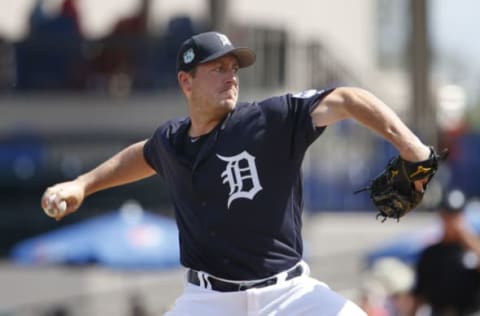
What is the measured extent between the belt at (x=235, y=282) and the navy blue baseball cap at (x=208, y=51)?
82 centimetres

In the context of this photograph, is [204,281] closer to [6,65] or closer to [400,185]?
[400,185]

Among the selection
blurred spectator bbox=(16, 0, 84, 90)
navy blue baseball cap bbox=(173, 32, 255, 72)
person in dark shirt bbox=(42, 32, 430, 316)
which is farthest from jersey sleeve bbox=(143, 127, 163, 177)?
blurred spectator bbox=(16, 0, 84, 90)

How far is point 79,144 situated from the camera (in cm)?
1759

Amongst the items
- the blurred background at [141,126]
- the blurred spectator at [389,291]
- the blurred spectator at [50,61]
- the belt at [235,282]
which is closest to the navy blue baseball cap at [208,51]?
the belt at [235,282]

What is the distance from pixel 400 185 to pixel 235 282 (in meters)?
0.75

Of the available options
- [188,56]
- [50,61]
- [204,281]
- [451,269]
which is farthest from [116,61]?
[204,281]

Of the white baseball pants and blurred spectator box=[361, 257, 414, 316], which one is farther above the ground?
the white baseball pants

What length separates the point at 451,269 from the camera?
995 cm

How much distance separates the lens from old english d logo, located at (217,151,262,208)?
5.84 metres

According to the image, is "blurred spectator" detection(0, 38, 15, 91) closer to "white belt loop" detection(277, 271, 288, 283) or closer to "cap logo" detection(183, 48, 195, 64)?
"cap logo" detection(183, 48, 195, 64)

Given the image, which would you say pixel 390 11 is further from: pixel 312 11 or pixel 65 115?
pixel 65 115

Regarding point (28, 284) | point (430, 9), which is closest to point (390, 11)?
point (430, 9)

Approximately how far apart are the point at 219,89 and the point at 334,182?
1280cm

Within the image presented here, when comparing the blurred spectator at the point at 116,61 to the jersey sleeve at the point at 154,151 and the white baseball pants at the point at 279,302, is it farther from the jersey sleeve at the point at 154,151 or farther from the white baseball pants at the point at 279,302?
the white baseball pants at the point at 279,302
